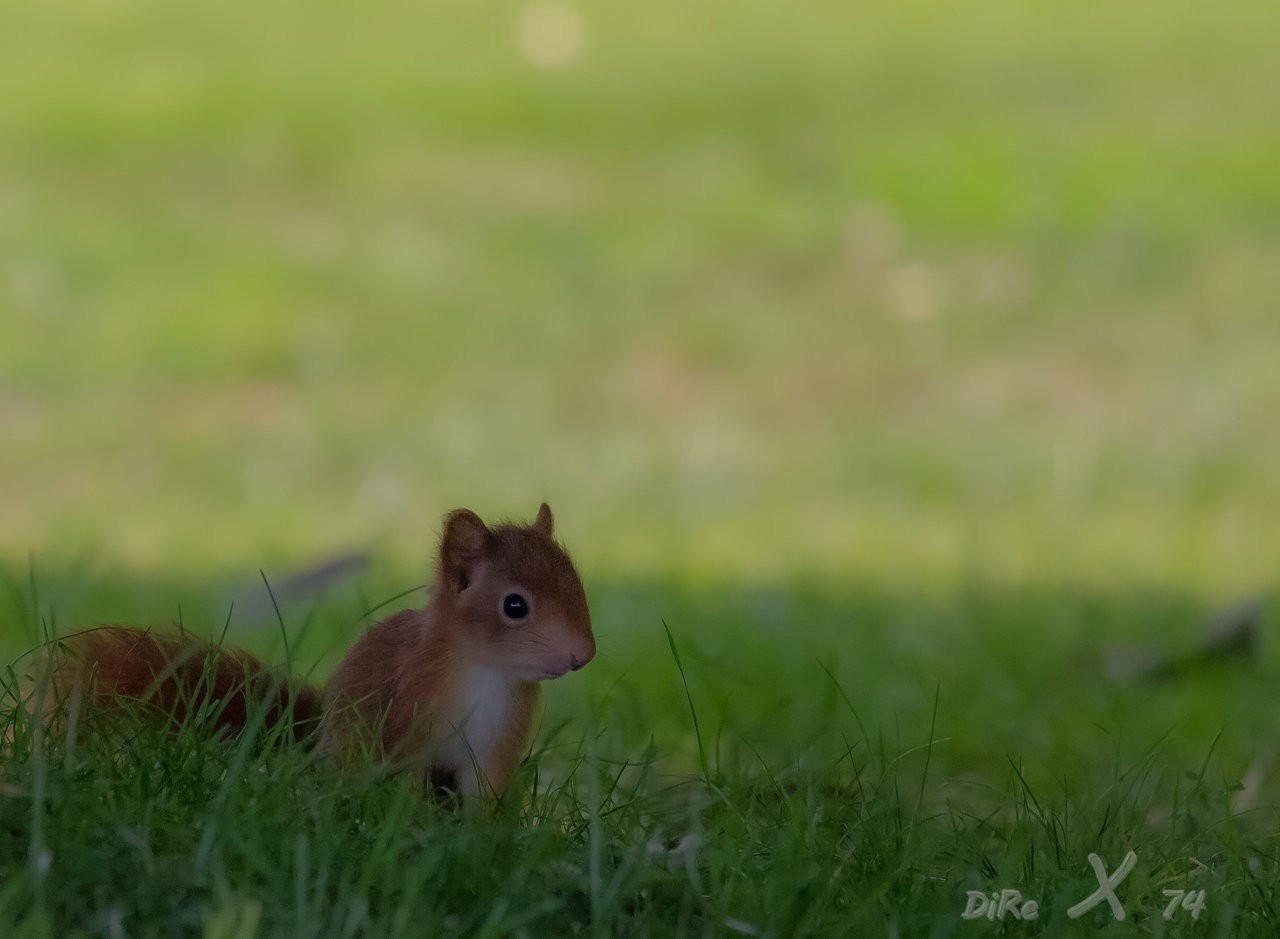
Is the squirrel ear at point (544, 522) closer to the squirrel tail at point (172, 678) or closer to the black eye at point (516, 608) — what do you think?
the black eye at point (516, 608)

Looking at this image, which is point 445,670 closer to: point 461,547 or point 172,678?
point 461,547

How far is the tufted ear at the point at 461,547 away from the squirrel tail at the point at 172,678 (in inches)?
12.6

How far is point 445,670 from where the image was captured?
3.37 meters

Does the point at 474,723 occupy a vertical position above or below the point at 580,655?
below

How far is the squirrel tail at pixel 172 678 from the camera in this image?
3.22 metres

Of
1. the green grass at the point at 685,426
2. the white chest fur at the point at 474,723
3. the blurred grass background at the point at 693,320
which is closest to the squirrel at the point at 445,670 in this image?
the white chest fur at the point at 474,723

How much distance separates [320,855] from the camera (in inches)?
104

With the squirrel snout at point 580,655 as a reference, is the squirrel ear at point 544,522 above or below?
above

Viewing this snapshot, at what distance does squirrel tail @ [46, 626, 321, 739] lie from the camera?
322 cm

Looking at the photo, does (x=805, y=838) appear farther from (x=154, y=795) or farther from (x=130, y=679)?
(x=130, y=679)

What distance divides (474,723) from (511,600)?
21 cm
